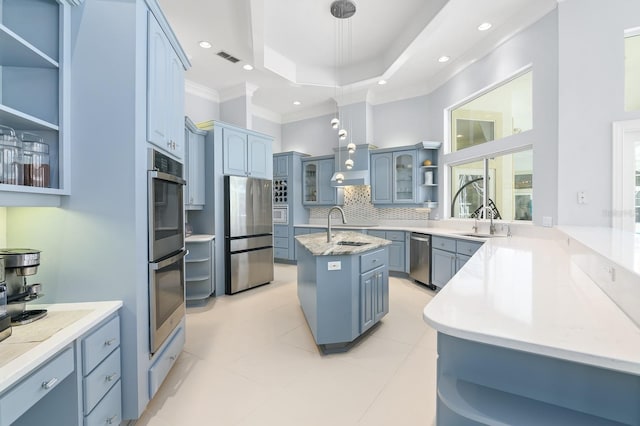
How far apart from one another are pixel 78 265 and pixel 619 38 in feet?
15.5

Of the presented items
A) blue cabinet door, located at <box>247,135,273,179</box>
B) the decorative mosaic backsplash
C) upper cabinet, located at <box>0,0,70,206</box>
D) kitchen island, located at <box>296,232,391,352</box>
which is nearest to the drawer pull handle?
upper cabinet, located at <box>0,0,70,206</box>

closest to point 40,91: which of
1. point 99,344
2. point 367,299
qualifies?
point 99,344

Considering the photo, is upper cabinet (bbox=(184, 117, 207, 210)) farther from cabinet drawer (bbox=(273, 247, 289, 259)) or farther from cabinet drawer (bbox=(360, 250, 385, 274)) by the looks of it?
cabinet drawer (bbox=(273, 247, 289, 259))

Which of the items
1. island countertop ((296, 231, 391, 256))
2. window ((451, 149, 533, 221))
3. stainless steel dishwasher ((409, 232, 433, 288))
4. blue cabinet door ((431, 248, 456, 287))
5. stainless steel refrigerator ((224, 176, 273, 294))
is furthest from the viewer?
stainless steel dishwasher ((409, 232, 433, 288))

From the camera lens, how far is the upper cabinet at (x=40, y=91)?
1431 millimetres

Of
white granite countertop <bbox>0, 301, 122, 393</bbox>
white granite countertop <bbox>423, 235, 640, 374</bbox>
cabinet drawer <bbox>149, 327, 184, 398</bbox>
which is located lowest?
cabinet drawer <bbox>149, 327, 184, 398</bbox>

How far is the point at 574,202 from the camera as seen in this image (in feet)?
9.85

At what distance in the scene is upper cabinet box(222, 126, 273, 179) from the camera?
14.0ft

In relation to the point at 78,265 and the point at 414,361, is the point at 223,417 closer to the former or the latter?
the point at 78,265

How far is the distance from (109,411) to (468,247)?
374 cm

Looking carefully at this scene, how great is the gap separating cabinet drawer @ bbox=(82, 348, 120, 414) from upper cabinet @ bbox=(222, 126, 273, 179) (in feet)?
9.90

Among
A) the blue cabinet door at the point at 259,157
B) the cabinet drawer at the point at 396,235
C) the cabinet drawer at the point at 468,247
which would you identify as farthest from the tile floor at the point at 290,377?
the blue cabinet door at the point at 259,157

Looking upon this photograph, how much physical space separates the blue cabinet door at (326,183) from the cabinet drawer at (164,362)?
4207 mm

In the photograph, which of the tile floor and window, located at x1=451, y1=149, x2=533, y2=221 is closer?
the tile floor
